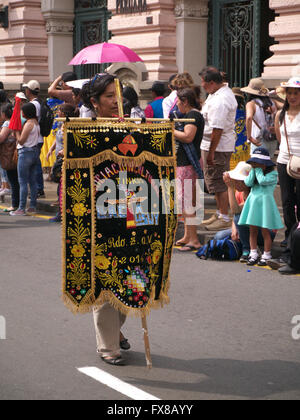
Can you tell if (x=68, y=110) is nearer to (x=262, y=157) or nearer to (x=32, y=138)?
(x=32, y=138)

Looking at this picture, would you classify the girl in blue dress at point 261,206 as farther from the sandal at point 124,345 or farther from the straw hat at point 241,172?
the sandal at point 124,345

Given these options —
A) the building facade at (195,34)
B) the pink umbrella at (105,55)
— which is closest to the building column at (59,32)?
the building facade at (195,34)

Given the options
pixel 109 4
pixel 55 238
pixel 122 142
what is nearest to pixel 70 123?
pixel 122 142

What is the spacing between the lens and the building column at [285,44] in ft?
40.5

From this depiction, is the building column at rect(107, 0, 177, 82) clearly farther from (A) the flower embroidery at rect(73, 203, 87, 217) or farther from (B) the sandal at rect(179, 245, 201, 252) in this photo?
(A) the flower embroidery at rect(73, 203, 87, 217)

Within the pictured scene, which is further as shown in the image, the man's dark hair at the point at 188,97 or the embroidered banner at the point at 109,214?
the man's dark hair at the point at 188,97

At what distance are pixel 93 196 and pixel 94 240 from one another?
0.27 meters

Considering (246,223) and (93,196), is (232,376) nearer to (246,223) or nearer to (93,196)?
(93,196)

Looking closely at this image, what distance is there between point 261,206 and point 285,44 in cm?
514

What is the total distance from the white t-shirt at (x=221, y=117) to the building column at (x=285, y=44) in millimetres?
2490

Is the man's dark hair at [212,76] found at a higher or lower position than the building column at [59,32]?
lower

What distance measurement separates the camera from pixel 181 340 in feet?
19.0

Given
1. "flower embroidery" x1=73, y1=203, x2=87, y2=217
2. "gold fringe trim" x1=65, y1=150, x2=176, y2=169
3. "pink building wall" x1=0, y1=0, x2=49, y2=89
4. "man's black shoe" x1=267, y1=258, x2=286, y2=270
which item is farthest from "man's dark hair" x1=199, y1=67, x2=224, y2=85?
"pink building wall" x1=0, y1=0, x2=49, y2=89

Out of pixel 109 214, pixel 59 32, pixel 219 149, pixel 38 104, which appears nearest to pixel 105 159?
pixel 109 214
